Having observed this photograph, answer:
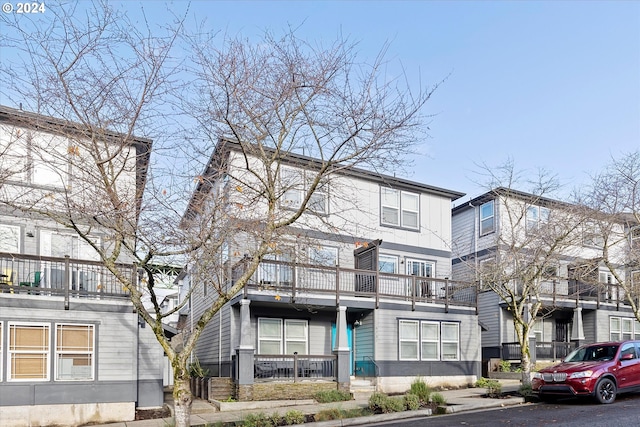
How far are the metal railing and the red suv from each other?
671 centimetres

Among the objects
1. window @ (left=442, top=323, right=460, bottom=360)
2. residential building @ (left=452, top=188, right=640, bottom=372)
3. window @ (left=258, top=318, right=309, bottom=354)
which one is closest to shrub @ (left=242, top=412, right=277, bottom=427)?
window @ (left=258, top=318, right=309, bottom=354)

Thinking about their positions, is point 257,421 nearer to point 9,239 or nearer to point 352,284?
point 9,239

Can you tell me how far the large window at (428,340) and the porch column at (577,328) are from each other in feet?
25.1

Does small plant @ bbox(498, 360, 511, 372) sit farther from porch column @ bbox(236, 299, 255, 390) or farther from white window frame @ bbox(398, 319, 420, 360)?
porch column @ bbox(236, 299, 255, 390)

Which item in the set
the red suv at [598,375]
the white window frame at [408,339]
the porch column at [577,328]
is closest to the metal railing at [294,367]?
the white window frame at [408,339]

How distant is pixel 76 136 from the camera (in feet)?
41.7

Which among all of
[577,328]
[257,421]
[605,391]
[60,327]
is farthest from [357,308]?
[577,328]

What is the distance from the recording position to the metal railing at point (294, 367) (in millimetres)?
19156

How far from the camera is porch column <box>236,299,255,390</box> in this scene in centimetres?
1831

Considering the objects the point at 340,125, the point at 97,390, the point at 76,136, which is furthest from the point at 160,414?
the point at 340,125

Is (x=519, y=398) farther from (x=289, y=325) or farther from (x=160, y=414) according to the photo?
(x=160, y=414)

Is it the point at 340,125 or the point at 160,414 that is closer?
the point at 340,125

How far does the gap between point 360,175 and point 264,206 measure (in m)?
6.37

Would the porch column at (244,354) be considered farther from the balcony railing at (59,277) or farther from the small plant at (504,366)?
the small plant at (504,366)
